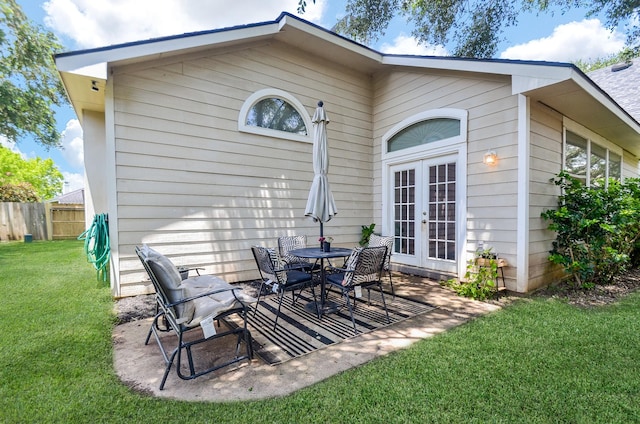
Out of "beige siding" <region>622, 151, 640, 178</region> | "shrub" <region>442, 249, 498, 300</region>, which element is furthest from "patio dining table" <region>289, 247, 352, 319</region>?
"beige siding" <region>622, 151, 640, 178</region>

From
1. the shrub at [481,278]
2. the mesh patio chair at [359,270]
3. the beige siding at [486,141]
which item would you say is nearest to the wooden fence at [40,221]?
the mesh patio chair at [359,270]

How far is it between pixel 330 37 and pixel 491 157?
11.4 ft

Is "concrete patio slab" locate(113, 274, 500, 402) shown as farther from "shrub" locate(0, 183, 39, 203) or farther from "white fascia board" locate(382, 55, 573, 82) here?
Answer: "shrub" locate(0, 183, 39, 203)

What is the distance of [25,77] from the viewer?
36.3 ft

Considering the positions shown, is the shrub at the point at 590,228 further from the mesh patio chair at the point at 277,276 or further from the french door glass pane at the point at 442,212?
the mesh patio chair at the point at 277,276

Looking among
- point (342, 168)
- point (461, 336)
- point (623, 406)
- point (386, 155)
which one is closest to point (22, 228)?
point (342, 168)

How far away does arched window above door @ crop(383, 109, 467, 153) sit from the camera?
4.87m

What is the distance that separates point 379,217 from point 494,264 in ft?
8.73

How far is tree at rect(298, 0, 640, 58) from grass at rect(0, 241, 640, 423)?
7317 mm

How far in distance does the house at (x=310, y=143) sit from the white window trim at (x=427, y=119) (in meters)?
0.02

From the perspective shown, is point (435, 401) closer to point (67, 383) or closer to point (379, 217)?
point (67, 383)

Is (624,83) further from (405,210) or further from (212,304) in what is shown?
(212,304)

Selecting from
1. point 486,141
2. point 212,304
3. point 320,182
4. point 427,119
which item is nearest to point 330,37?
point 427,119

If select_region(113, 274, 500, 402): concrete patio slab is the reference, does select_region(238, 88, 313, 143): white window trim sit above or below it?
above
